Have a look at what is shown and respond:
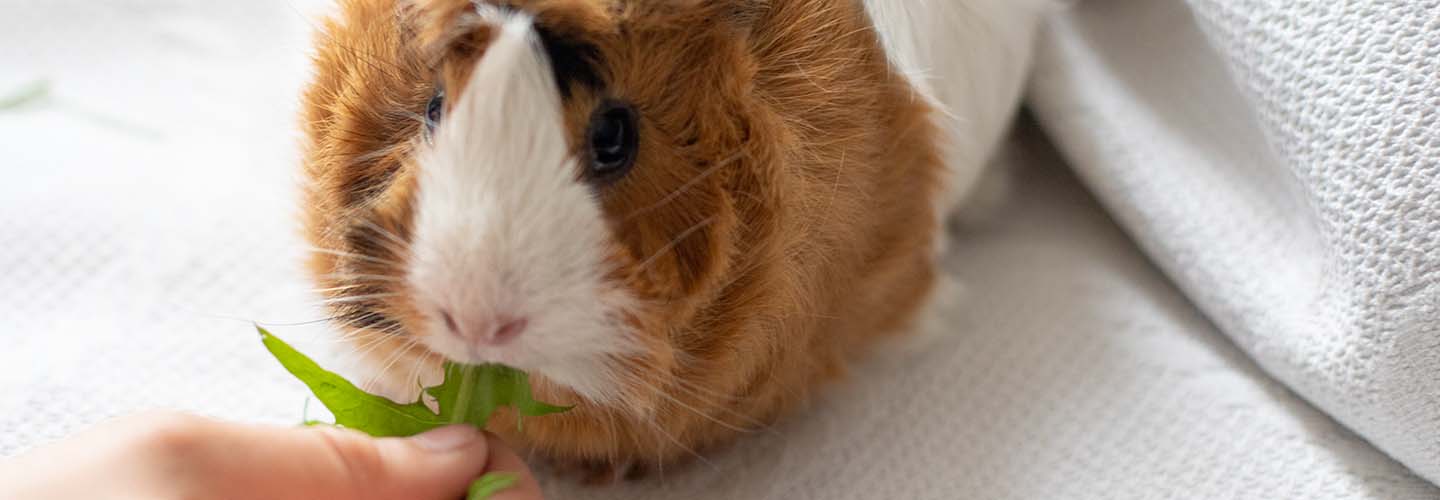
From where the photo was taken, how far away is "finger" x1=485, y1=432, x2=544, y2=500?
36.5 inches

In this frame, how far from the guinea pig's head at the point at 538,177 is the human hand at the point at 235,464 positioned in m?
0.09

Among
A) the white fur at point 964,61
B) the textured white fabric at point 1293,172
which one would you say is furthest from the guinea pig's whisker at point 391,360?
the textured white fabric at point 1293,172

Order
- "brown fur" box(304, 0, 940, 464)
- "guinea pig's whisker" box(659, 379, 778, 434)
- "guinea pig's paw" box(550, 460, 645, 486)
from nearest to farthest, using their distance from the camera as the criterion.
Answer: "brown fur" box(304, 0, 940, 464)
"guinea pig's whisker" box(659, 379, 778, 434)
"guinea pig's paw" box(550, 460, 645, 486)

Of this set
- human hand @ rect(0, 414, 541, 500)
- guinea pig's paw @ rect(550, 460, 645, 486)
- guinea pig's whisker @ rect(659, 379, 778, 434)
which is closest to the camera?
human hand @ rect(0, 414, 541, 500)

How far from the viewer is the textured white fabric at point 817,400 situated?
1.17 metres

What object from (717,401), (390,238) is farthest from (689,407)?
(390,238)

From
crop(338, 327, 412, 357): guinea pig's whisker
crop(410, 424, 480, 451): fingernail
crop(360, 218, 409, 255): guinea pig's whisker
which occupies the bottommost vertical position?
crop(410, 424, 480, 451): fingernail

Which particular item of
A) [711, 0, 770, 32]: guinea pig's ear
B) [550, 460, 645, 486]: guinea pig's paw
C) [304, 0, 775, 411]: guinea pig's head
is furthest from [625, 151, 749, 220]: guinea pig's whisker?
[550, 460, 645, 486]: guinea pig's paw

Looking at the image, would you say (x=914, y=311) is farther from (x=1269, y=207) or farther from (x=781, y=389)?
(x=1269, y=207)

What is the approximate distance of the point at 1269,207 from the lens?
1.33 meters

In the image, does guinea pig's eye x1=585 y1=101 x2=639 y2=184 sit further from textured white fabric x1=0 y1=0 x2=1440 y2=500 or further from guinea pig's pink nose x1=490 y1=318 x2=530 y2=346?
textured white fabric x1=0 y1=0 x2=1440 y2=500

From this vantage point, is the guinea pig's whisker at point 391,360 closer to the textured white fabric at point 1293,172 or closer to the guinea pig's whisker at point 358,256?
the guinea pig's whisker at point 358,256

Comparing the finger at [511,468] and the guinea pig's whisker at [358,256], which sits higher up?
the guinea pig's whisker at [358,256]

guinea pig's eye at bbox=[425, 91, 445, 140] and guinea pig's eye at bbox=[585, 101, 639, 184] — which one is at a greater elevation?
guinea pig's eye at bbox=[425, 91, 445, 140]
